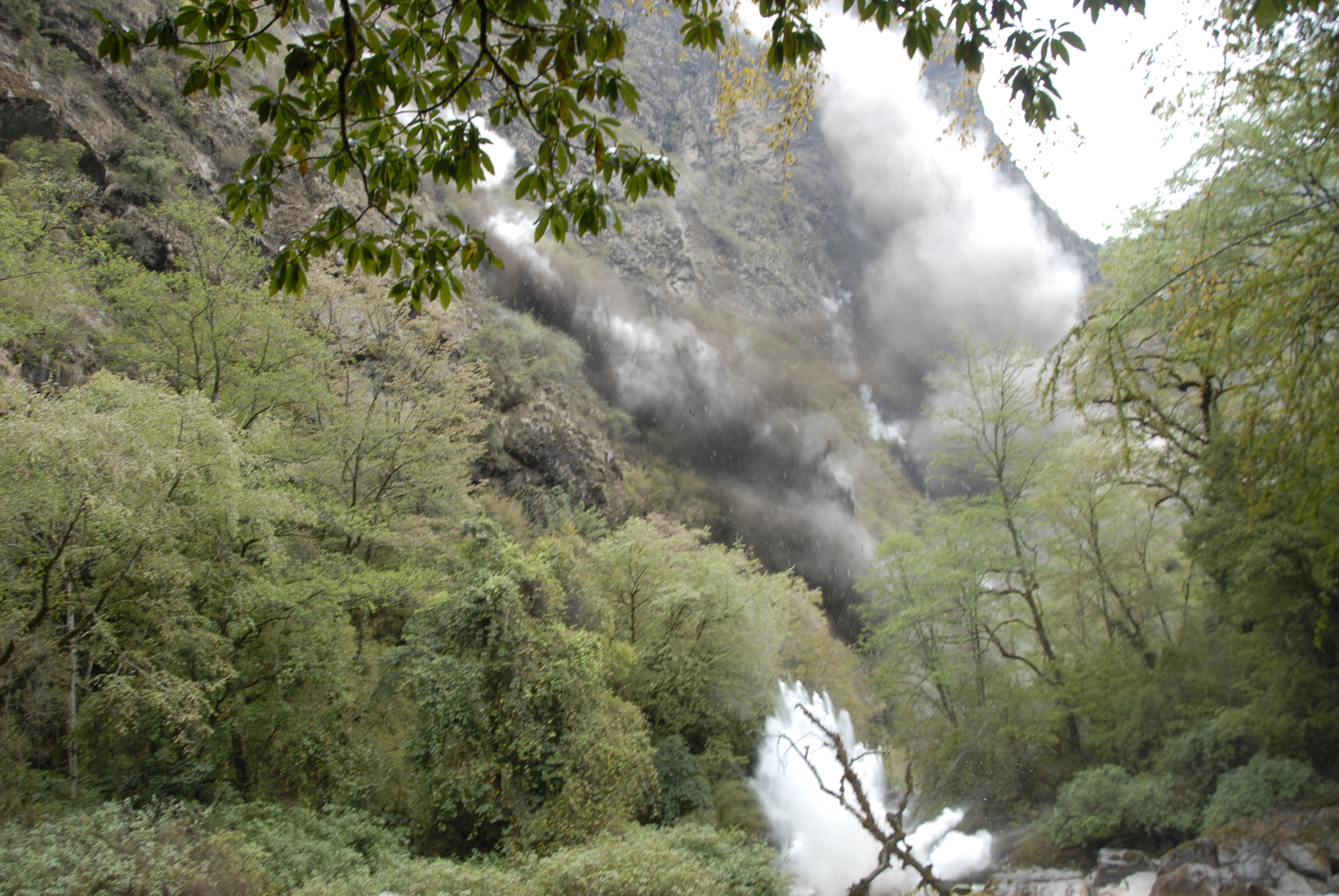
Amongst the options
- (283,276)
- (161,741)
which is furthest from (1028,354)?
(161,741)

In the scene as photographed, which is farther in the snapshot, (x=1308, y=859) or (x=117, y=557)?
(x=1308, y=859)

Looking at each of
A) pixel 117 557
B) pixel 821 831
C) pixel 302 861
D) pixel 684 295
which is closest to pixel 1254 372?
pixel 302 861

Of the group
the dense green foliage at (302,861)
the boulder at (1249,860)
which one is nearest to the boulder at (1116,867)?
the boulder at (1249,860)

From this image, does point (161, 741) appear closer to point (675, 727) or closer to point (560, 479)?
point (675, 727)

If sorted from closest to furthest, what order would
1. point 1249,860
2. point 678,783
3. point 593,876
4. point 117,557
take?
point 593,876
point 117,557
point 1249,860
point 678,783

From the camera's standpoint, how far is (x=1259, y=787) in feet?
34.3

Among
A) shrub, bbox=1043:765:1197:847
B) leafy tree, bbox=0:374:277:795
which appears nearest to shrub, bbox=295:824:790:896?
leafy tree, bbox=0:374:277:795

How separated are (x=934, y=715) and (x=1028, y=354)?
10.3 m

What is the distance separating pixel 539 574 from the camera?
39.1 ft

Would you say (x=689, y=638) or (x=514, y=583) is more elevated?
(x=689, y=638)

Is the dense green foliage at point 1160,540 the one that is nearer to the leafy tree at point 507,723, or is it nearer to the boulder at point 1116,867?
the boulder at point 1116,867

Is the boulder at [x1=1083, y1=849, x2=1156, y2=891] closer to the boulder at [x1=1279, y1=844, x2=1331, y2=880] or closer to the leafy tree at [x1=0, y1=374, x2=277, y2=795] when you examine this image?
the boulder at [x1=1279, y1=844, x2=1331, y2=880]

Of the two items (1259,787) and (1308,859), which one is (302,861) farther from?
(1259,787)

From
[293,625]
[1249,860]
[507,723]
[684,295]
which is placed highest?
[684,295]
